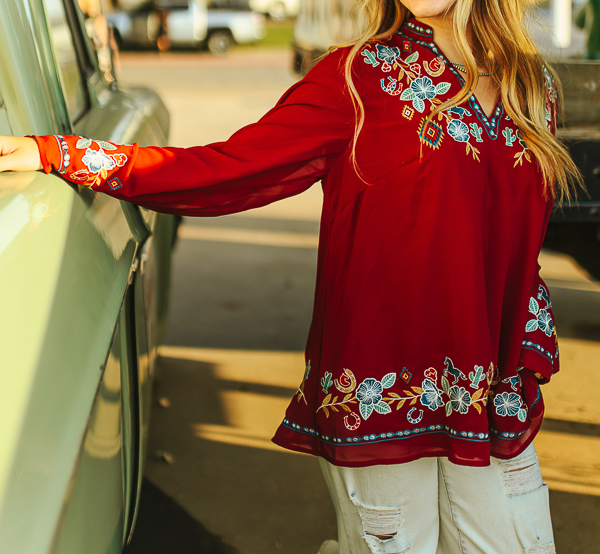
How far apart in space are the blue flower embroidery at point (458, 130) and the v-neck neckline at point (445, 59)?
0.05 metres

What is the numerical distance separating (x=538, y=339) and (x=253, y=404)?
64.8 inches

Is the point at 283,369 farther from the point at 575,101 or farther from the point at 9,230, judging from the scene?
the point at 9,230

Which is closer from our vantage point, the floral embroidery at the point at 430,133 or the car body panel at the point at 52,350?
the car body panel at the point at 52,350

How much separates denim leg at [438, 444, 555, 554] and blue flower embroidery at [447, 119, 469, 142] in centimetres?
66

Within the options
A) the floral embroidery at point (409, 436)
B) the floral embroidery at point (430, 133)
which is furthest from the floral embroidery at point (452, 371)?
the floral embroidery at point (430, 133)

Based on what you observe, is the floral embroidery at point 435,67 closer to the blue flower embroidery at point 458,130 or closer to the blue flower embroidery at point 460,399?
the blue flower embroidery at point 458,130

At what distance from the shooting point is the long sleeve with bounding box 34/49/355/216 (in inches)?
51.5

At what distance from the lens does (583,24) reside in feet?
14.2

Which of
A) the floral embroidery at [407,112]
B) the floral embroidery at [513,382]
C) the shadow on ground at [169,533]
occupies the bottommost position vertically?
the shadow on ground at [169,533]

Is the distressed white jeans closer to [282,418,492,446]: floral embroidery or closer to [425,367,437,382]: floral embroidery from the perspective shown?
[282,418,492,446]: floral embroidery

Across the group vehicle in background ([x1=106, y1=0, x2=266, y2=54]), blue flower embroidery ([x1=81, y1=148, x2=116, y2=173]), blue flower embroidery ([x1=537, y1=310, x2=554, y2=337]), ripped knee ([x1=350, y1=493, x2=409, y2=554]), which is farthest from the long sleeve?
vehicle in background ([x1=106, y1=0, x2=266, y2=54])

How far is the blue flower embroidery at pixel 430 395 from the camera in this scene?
1.39 m

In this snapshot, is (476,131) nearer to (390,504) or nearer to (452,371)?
(452,371)

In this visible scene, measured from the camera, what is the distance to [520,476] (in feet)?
4.87
